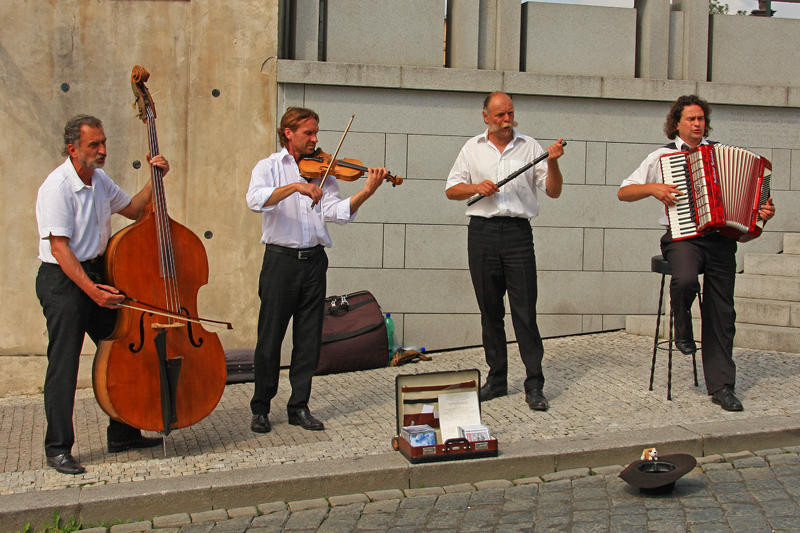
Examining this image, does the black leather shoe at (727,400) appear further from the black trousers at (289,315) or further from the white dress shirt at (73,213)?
the white dress shirt at (73,213)

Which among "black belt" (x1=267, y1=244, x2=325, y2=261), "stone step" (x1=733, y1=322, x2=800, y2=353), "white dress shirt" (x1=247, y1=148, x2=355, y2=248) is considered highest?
"white dress shirt" (x1=247, y1=148, x2=355, y2=248)

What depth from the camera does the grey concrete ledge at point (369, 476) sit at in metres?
4.33

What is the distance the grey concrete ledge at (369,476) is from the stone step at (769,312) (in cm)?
251

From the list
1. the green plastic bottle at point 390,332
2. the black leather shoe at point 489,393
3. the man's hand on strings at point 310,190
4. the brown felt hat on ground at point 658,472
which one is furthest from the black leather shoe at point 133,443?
the green plastic bottle at point 390,332

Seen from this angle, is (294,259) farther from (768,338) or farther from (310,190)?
(768,338)

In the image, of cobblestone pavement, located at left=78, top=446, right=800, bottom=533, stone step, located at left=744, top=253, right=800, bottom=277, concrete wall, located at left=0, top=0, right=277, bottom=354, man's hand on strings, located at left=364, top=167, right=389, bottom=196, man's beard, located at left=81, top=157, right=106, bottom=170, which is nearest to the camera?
cobblestone pavement, located at left=78, top=446, right=800, bottom=533

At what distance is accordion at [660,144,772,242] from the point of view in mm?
5625

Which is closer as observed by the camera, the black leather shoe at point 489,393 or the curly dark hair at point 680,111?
the curly dark hair at point 680,111

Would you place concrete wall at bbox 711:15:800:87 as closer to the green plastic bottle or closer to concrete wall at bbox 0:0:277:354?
the green plastic bottle

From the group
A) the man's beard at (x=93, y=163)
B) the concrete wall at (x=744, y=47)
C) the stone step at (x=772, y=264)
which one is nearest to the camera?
the man's beard at (x=93, y=163)

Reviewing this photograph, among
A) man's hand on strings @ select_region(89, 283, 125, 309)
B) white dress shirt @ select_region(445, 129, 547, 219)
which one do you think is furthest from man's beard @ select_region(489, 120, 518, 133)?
man's hand on strings @ select_region(89, 283, 125, 309)

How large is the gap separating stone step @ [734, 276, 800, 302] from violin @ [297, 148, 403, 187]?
169 inches

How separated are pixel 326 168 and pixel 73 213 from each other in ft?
4.66

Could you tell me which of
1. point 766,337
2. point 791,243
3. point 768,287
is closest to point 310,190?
point 766,337
